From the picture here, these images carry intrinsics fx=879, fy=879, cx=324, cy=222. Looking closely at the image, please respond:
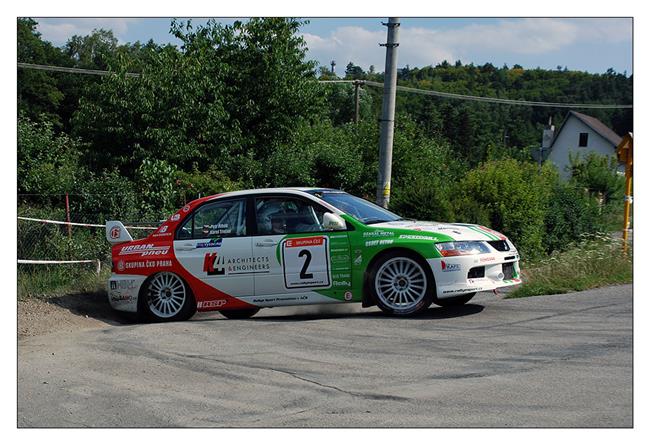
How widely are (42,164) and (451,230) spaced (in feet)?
56.8

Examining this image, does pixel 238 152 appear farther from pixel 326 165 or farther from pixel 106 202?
pixel 106 202

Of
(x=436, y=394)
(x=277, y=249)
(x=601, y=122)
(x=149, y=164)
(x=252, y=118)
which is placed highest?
(x=601, y=122)

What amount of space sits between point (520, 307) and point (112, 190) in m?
11.0

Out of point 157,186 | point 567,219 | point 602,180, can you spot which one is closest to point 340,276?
point 157,186

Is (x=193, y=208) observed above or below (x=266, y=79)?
below

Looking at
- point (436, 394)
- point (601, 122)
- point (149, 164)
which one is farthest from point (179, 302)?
point (601, 122)

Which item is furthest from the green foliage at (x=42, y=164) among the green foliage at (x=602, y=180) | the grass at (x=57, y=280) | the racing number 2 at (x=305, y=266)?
the green foliage at (x=602, y=180)

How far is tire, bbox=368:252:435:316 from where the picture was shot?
1037 cm

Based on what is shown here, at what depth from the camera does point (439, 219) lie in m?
17.2

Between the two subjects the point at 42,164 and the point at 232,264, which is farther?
the point at 42,164

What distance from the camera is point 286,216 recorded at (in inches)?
432

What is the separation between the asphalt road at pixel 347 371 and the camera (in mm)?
6574

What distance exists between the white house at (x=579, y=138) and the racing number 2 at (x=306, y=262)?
67484 millimetres

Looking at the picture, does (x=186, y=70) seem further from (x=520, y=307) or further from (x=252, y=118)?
(x=520, y=307)
